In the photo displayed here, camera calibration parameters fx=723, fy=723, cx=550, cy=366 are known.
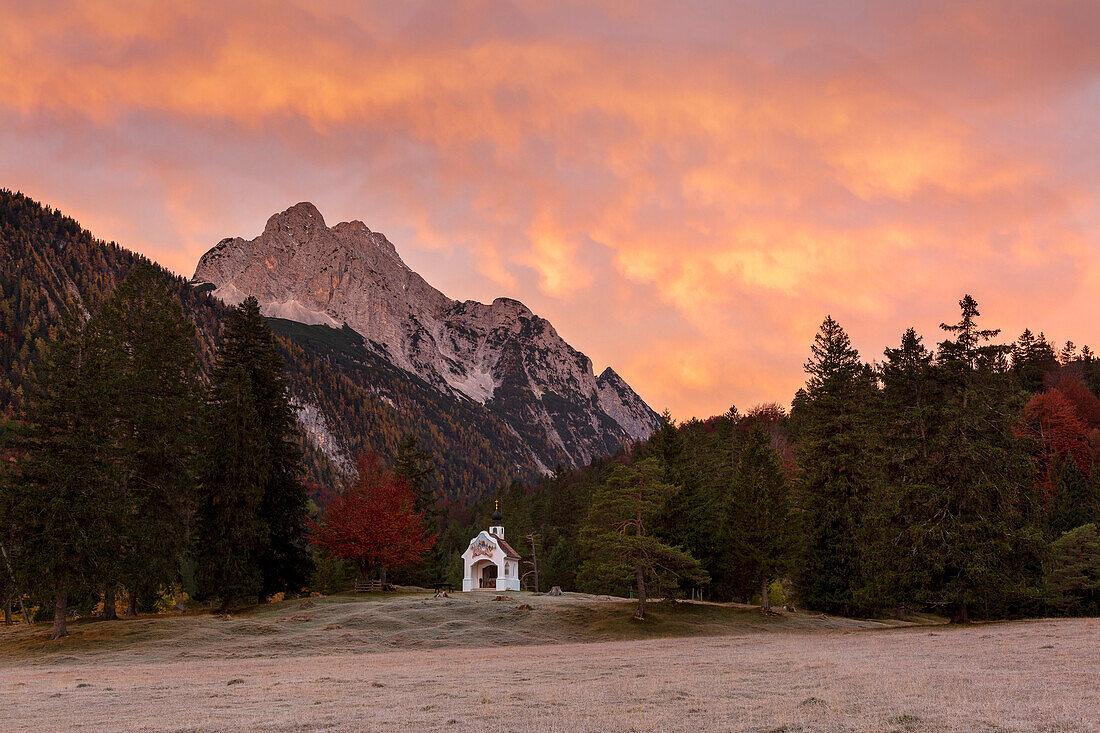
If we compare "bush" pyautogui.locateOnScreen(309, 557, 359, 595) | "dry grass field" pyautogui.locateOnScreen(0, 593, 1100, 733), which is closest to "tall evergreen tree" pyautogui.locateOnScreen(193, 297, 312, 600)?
"dry grass field" pyautogui.locateOnScreen(0, 593, 1100, 733)

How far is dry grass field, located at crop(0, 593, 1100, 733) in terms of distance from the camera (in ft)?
48.4

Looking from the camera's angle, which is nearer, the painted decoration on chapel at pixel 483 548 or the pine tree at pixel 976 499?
the pine tree at pixel 976 499

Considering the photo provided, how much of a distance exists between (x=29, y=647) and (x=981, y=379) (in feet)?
170

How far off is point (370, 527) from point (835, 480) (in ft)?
122

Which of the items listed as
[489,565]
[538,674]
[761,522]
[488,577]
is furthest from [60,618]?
[488,577]

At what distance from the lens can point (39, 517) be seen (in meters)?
35.7

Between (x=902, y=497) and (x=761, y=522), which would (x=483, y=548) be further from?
(x=902, y=497)

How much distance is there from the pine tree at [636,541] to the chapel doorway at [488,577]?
1312 inches

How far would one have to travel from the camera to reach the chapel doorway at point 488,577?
82.3 metres

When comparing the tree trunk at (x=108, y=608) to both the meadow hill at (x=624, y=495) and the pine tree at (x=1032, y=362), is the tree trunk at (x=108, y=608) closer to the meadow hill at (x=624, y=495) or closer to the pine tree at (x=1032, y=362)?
the meadow hill at (x=624, y=495)

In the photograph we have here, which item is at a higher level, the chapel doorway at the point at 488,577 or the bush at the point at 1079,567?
the bush at the point at 1079,567

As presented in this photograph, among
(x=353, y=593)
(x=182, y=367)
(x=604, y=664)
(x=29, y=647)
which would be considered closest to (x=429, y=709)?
(x=604, y=664)

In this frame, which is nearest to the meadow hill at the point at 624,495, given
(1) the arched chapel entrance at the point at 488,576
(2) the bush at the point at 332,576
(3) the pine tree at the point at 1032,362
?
(2) the bush at the point at 332,576

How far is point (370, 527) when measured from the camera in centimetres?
6119
